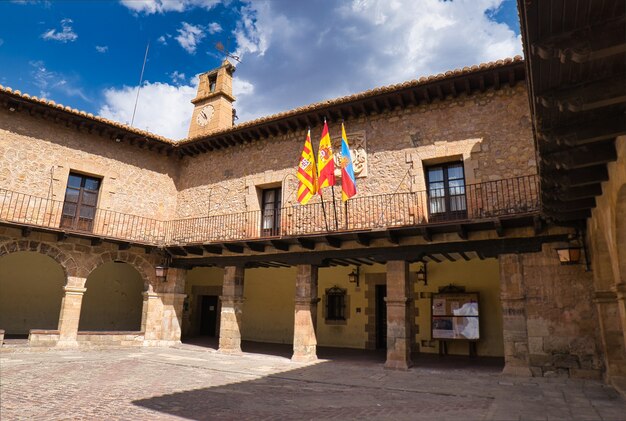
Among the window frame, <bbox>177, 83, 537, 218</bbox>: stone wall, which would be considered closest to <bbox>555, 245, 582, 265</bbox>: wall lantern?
<bbox>177, 83, 537, 218</bbox>: stone wall

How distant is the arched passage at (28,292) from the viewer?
12930 mm

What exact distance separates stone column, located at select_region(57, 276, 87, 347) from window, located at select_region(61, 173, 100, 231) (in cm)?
167

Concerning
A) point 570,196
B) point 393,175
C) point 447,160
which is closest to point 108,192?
point 393,175

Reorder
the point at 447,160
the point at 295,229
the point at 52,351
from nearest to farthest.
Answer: the point at 447,160, the point at 52,351, the point at 295,229

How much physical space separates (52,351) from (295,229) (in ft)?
22.9

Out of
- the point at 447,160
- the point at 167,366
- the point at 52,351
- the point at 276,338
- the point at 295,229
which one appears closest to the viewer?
the point at 167,366

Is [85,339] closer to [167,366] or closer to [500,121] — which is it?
[167,366]

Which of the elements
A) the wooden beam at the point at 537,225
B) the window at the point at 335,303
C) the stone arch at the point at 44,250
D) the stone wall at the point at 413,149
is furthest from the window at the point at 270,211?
the wooden beam at the point at 537,225

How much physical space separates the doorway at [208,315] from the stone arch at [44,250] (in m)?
5.83

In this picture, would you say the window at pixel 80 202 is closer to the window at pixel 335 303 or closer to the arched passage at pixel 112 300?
the arched passage at pixel 112 300

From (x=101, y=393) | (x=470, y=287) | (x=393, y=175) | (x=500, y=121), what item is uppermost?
(x=500, y=121)

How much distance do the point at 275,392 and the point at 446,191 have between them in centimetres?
596

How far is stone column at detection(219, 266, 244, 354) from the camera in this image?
37.5ft

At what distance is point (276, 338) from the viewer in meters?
14.2
